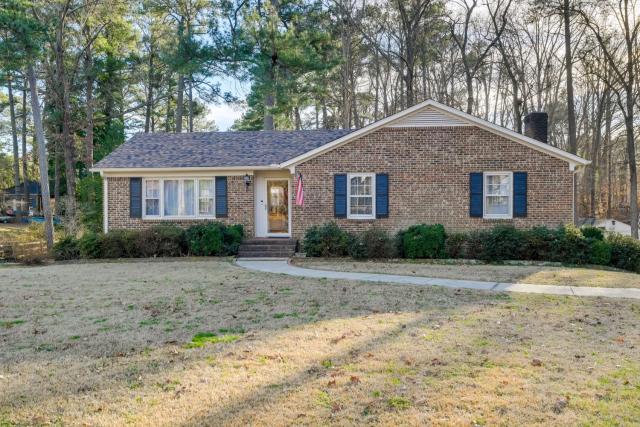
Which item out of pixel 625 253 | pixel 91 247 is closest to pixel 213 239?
pixel 91 247

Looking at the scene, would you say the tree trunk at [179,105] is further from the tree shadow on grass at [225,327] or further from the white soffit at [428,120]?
the tree shadow on grass at [225,327]

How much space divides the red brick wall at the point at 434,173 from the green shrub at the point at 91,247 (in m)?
6.56

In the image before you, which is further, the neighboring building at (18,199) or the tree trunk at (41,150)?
the neighboring building at (18,199)

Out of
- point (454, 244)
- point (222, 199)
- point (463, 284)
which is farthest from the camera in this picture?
point (222, 199)

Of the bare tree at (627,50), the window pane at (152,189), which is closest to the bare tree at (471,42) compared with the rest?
the bare tree at (627,50)

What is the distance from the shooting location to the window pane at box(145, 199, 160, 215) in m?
17.7

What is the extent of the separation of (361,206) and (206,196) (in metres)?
5.56

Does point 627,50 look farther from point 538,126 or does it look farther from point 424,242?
point 424,242

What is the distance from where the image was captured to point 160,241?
53.3ft

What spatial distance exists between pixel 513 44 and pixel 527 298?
2562 centimetres

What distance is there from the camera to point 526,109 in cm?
3072

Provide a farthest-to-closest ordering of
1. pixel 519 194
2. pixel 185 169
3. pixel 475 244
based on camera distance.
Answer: pixel 185 169
pixel 519 194
pixel 475 244

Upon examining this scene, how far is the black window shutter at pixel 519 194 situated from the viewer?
15.9 metres

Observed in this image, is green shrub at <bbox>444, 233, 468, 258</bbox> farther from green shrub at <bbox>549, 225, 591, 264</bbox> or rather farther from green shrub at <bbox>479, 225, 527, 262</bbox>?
green shrub at <bbox>549, 225, 591, 264</bbox>
